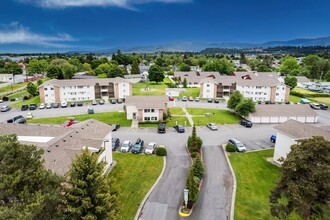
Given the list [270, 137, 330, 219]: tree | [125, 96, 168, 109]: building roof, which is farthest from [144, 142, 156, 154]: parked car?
[270, 137, 330, 219]: tree

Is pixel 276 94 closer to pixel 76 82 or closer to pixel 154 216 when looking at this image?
pixel 76 82

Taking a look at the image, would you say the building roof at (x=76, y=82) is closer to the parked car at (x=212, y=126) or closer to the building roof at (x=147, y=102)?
the building roof at (x=147, y=102)

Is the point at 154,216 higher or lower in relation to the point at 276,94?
lower

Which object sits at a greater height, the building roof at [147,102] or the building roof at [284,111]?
the building roof at [147,102]

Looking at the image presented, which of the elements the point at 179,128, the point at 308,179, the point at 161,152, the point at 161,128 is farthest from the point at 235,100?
the point at 308,179

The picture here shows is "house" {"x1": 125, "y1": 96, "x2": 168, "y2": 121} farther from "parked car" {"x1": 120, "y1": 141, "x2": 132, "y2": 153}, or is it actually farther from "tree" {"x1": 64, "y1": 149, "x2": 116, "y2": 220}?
"tree" {"x1": 64, "y1": 149, "x2": 116, "y2": 220}

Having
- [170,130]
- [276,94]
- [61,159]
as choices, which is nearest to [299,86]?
[276,94]

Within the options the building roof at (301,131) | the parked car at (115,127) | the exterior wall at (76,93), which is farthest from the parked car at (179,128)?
the exterior wall at (76,93)
